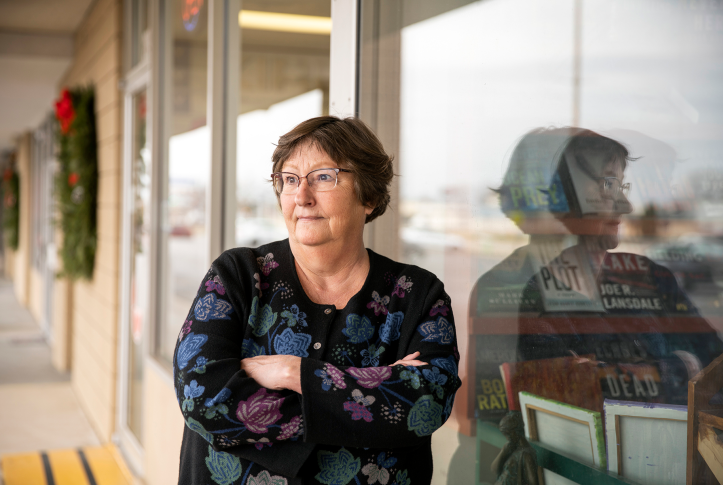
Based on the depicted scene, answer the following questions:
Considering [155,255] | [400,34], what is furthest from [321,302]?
[155,255]

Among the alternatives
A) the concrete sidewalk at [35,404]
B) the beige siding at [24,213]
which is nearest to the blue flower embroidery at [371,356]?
the concrete sidewalk at [35,404]

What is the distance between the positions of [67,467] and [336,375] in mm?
3619

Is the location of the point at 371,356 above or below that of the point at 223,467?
above

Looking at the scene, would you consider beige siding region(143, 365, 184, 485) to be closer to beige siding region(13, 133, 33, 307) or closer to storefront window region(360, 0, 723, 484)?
storefront window region(360, 0, 723, 484)

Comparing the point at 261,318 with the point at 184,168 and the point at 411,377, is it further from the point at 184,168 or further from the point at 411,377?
the point at 184,168

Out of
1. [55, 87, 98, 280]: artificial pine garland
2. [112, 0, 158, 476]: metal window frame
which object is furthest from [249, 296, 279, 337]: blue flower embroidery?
[55, 87, 98, 280]: artificial pine garland

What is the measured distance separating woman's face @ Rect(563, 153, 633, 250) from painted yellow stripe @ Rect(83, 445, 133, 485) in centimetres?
343

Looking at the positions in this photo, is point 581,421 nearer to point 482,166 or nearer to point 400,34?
point 482,166

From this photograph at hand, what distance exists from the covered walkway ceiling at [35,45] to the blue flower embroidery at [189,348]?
4.93 metres

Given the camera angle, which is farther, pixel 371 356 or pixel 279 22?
pixel 279 22

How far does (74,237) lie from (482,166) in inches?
195

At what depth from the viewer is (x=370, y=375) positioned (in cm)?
124

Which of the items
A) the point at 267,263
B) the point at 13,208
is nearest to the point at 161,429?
the point at 267,263

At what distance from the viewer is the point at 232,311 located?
134 cm
